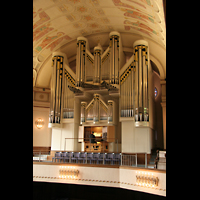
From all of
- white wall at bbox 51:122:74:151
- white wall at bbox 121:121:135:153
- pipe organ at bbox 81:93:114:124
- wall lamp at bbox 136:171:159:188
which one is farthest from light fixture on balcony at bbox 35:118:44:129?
wall lamp at bbox 136:171:159:188

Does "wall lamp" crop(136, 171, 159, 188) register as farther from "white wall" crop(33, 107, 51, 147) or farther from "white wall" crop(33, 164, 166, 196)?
"white wall" crop(33, 107, 51, 147)

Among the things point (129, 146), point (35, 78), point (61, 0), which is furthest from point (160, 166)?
point (35, 78)

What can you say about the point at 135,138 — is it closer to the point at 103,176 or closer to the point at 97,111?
the point at 97,111

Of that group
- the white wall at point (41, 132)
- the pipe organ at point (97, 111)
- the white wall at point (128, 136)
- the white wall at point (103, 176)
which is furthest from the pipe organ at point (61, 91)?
the white wall at point (128, 136)

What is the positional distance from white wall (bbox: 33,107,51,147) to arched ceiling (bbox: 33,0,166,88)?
1797mm

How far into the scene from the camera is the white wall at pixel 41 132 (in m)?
15.4

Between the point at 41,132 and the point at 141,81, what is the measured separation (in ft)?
25.1

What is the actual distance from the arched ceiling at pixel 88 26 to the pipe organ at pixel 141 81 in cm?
104

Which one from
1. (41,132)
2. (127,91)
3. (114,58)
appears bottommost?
(41,132)

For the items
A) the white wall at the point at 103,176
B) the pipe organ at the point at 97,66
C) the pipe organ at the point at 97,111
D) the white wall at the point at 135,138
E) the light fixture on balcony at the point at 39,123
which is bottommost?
the white wall at the point at 103,176

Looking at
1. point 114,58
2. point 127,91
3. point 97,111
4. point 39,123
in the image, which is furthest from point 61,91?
point 127,91

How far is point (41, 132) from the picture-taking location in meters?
15.6

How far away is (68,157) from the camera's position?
39.2 feet

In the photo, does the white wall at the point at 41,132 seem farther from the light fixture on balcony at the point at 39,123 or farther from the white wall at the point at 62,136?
the white wall at the point at 62,136
